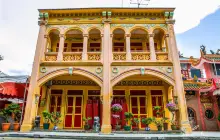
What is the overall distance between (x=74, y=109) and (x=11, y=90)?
4.01 meters

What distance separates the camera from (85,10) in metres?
11.2

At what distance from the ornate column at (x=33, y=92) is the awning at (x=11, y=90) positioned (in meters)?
1.70

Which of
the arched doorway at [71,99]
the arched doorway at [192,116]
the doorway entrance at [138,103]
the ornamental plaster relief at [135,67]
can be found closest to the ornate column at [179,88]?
the ornamental plaster relief at [135,67]

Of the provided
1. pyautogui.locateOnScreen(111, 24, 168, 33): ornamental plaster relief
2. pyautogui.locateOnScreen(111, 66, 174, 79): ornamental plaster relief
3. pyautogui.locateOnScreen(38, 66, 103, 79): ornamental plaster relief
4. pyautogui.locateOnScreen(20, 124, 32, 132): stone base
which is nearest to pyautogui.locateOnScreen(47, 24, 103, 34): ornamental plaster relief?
pyautogui.locateOnScreen(111, 24, 168, 33): ornamental plaster relief

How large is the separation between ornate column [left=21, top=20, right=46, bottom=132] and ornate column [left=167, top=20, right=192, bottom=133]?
7.87 metres

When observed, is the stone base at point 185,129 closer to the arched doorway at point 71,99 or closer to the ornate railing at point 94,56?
the arched doorway at point 71,99

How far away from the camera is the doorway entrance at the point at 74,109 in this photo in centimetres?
1116

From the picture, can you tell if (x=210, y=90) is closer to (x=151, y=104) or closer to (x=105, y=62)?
(x=151, y=104)

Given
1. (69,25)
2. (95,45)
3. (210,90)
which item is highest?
(69,25)

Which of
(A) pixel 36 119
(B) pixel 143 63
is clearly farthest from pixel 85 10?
(A) pixel 36 119

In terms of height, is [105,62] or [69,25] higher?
[69,25]

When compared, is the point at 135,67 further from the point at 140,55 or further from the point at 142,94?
the point at 142,94

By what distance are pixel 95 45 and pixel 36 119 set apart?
6215mm

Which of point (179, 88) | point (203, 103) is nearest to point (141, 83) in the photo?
point (179, 88)
